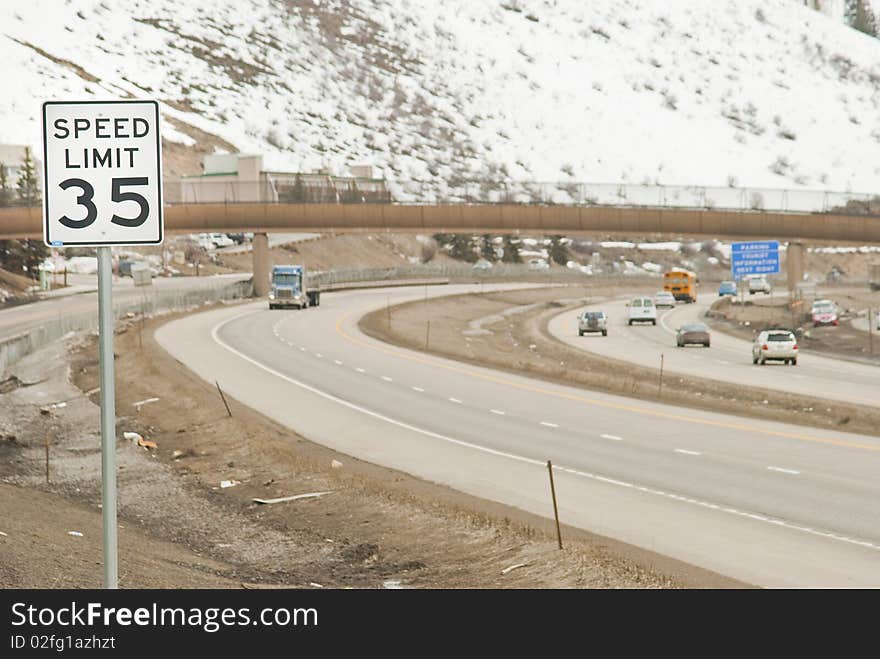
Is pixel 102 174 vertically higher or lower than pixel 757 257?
higher

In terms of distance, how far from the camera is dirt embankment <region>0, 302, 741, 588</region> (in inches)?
Answer: 720

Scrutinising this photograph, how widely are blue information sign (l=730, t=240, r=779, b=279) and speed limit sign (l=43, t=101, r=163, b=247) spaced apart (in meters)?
101

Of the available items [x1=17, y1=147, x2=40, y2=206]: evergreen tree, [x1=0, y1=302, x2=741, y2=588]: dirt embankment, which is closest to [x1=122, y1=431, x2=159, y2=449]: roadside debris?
[x1=0, y1=302, x2=741, y2=588]: dirt embankment

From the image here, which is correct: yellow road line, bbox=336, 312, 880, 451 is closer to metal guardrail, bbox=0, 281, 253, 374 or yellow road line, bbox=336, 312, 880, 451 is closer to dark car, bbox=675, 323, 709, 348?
metal guardrail, bbox=0, 281, 253, 374

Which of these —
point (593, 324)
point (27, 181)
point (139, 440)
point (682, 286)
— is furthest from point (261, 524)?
point (682, 286)

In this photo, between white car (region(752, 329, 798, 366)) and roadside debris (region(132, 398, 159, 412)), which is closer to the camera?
roadside debris (region(132, 398, 159, 412))

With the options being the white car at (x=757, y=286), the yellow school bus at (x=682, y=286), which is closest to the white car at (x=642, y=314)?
the yellow school bus at (x=682, y=286)

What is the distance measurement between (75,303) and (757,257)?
50.6m

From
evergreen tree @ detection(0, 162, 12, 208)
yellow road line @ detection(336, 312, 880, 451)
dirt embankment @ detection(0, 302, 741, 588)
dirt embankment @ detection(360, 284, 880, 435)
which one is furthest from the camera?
evergreen tree @ detection(0, 162, 12, 208)

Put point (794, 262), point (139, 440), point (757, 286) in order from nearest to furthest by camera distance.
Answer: point (139, 440), point (794, 262), point (757, 286)

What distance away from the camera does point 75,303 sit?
3669 inches

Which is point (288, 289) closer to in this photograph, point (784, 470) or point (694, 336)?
point (694, 336)

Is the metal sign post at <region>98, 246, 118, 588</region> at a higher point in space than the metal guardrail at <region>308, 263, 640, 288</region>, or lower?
higher

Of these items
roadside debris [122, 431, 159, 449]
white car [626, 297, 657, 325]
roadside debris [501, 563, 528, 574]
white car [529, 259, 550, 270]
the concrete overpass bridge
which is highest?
the concrete overpass bridge
